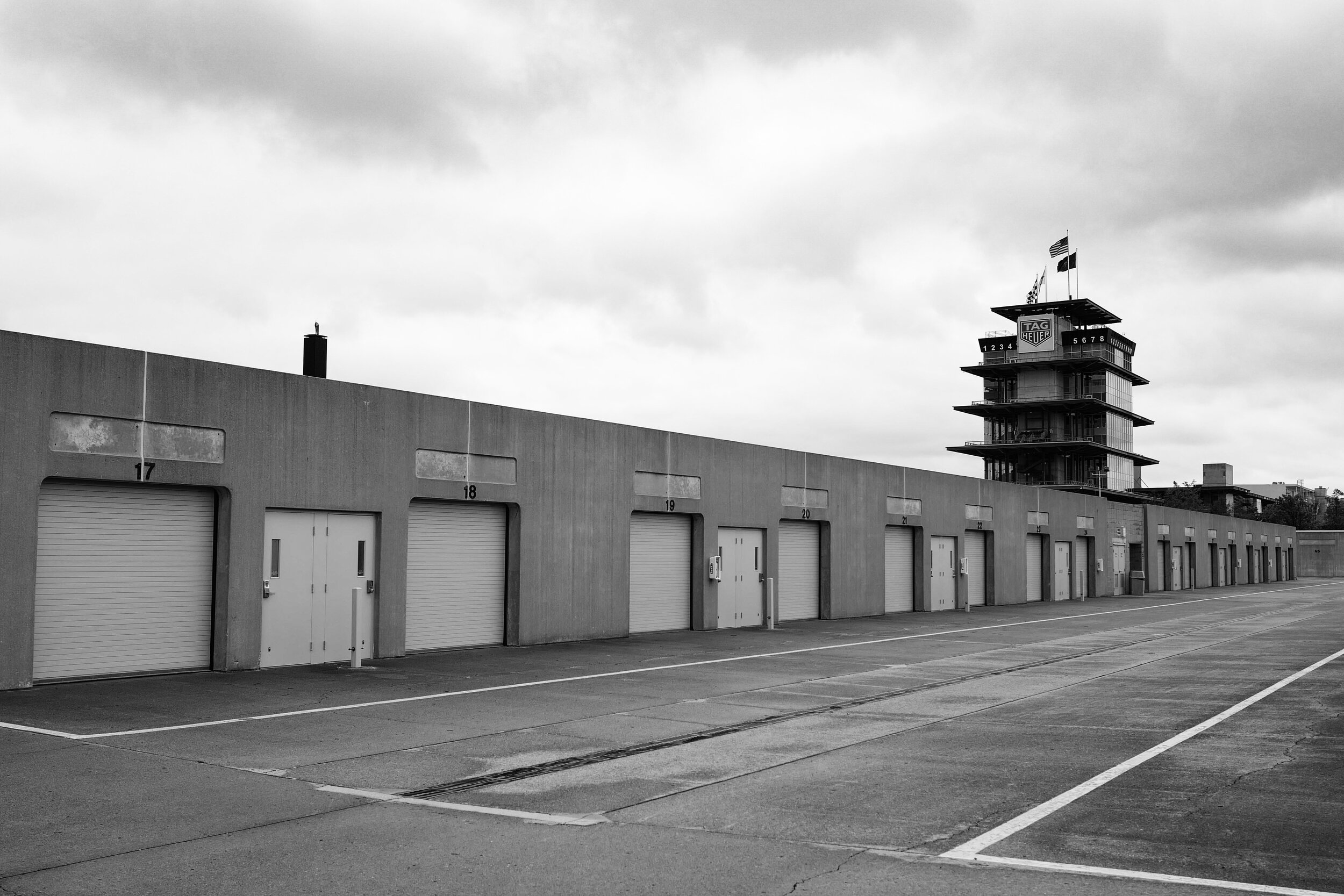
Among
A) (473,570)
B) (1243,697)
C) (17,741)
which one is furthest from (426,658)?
(1243,697)

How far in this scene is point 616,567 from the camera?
79.7ft

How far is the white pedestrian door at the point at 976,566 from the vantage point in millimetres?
40281

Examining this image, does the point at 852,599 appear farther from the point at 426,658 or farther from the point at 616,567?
the point at 426,658

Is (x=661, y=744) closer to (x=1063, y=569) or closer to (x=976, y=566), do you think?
(x=976, y=566)

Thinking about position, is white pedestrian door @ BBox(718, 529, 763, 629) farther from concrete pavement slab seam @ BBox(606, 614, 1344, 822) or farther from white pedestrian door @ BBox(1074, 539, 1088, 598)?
white pedestrian door @ BBox(1074, 539, 1088, 598)

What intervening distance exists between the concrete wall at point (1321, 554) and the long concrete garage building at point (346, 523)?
3861 inches

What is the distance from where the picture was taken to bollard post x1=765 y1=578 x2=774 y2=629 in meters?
28.2

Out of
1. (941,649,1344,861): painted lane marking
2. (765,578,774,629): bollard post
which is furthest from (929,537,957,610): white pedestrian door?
(941,649,1344,861): painted lane marking

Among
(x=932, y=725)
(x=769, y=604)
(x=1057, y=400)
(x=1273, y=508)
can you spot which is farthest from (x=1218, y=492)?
(x=932, y=725)

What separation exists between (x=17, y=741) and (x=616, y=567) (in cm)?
1444

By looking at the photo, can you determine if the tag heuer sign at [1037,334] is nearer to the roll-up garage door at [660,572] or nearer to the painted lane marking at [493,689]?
the painted lane marking at [493,689]

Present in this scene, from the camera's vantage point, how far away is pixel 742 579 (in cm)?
2836

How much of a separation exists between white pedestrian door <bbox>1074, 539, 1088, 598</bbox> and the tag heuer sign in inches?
2113

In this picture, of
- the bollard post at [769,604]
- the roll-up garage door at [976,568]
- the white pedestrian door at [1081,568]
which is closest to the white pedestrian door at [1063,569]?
the white pedestrian door at [1081,568]
